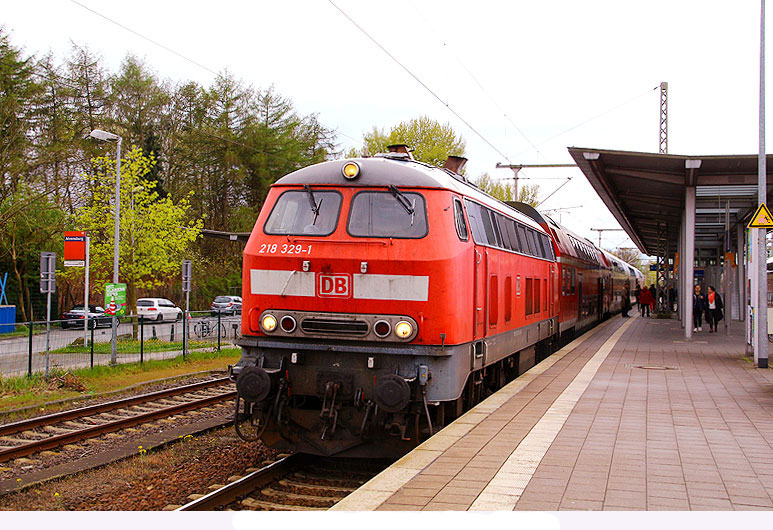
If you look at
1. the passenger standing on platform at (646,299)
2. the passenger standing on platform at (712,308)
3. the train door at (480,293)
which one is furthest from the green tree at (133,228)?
the passenger standing on platform at (646,299)

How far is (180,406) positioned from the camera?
12.7 metres

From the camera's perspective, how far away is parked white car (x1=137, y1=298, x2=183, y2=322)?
38469 mm

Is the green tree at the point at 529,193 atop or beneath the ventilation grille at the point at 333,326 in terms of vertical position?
atop

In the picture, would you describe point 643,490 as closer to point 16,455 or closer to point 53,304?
point 16,455

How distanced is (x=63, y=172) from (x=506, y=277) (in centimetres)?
3408

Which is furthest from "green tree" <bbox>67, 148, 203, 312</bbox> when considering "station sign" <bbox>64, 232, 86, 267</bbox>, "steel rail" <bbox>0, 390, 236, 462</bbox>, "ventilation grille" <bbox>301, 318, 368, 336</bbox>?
"ventilation grille" <bbox>301, 318, 368, 336</bbox>

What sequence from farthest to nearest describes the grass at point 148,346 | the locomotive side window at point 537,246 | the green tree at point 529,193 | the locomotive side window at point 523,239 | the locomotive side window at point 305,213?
1. the green tree at point 529,193
2. the grass at point 148,346
3. the locomotive side window at point 537,246
4. the locomotive side window at point 523,239
5. the locomotive side window at point 305,213

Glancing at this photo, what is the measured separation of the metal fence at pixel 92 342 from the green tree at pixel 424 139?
18.9 metres

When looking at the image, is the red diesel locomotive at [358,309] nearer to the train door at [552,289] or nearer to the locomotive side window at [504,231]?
the locomotive side window at [504,231]

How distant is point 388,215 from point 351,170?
711 mm

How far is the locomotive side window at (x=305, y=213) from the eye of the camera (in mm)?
8703

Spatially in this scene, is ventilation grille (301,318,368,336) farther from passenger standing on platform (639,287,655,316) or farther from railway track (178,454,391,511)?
passenger standing on platform (639,287,655,316)

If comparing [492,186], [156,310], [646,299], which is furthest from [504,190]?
[156,310]

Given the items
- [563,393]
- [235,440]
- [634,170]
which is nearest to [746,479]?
[563,393]
